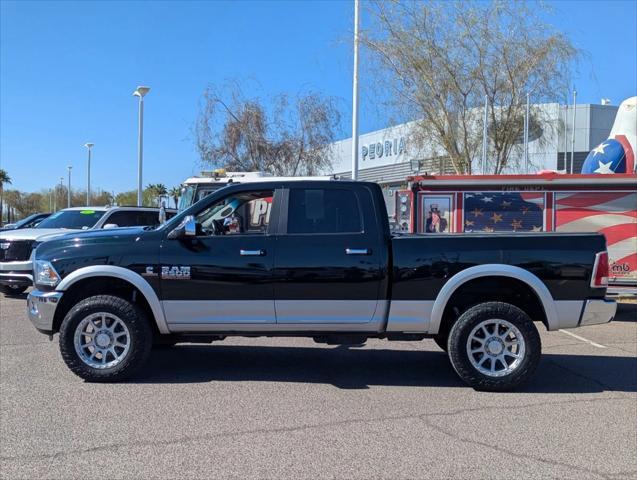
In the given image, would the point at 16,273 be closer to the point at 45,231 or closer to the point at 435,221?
the point at 45,231

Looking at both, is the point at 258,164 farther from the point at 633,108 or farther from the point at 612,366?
the point at 612,366

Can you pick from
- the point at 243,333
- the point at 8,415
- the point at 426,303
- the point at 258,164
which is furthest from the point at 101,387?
the point at 258,164

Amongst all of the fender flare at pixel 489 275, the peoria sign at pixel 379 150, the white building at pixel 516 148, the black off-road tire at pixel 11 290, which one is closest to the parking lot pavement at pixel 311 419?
the fender flare at pixel 489 275

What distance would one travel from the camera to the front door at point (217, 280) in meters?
6.01

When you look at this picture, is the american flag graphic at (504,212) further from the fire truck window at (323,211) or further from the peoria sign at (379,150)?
the peoria sign at (379,150)

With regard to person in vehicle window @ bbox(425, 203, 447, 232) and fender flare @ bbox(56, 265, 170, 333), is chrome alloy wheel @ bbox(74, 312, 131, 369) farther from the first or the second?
person in vehicle window @ bbox(425, 203, 447, 232)

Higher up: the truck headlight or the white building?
the white building

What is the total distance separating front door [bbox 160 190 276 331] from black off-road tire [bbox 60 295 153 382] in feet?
1.11

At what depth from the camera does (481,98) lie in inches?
691

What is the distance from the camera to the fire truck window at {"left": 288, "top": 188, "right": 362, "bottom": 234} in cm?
615

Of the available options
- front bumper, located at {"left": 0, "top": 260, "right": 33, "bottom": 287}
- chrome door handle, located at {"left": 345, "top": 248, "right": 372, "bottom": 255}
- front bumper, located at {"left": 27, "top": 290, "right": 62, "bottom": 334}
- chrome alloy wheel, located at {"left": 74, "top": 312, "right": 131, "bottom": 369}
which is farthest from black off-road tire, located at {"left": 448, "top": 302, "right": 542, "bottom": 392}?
front bumper, located at {"left": 0, "top": 260, "right": 33, "bottom": 287}

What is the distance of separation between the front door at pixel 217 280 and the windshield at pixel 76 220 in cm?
743

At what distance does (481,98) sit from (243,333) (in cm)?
1370

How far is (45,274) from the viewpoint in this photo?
614cm
